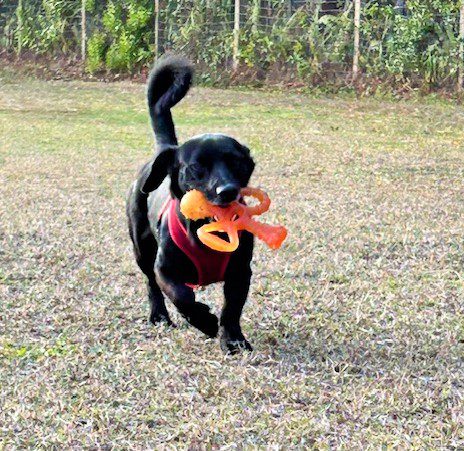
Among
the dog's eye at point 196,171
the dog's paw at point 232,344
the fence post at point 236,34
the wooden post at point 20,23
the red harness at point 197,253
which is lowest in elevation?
the wooden post at point 20,23

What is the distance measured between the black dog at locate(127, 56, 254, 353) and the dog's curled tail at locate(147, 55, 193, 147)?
0.35m

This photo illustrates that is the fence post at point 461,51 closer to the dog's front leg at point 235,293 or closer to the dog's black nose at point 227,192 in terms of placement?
the dog's front leg at point 235,293

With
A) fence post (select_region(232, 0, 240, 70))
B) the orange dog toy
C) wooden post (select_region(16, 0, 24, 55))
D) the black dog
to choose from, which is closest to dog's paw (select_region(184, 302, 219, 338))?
the black dog

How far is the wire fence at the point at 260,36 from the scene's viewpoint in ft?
53.5

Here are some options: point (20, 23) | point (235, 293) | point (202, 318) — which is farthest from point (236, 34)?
point (202, 318)

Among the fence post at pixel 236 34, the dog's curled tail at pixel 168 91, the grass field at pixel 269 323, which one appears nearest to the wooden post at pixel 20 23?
the fence post at pixel 236 34

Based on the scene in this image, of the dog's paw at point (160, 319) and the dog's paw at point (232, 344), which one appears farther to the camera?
the dog's paw at point (160, 319)

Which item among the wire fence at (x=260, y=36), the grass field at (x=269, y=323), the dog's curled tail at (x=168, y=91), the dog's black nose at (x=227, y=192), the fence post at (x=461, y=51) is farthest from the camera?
the wire fence at (x=260, y=36)

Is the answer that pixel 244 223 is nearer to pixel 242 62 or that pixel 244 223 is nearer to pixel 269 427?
pixel 269 427

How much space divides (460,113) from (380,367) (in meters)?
10.4

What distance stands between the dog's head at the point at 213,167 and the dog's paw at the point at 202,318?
432 millimetres

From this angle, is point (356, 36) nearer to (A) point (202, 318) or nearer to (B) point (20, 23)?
(B) point (20, 23)

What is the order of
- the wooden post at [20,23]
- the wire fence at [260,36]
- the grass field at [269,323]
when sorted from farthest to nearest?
the wooden post at [20,23] → the wire fence at [260,36] → the grass field at [269,323]

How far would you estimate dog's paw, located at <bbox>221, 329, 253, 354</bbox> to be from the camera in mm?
→ 4391
